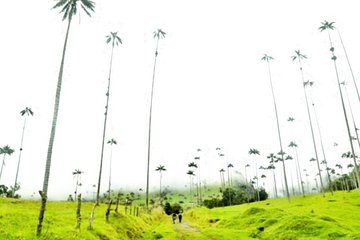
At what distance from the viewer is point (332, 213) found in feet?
195

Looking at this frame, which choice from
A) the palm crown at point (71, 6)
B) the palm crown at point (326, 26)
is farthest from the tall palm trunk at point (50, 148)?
the palm crown at point (326, 26)

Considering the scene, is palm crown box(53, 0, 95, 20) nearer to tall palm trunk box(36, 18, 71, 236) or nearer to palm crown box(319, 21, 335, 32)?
tall palm trunk box(36, 18, 71, 236)

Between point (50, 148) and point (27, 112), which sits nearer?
point (50, 148)

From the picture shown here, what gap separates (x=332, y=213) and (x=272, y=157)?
7898 centimetres

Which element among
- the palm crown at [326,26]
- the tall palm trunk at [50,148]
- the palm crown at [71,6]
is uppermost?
the palm crown at [326,26]

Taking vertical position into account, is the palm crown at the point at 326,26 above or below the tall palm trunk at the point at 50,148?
above

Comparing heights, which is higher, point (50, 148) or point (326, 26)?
point (326, 26)

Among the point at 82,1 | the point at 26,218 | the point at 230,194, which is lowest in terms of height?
the point at 26,218

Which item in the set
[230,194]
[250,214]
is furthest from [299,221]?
[230,194]

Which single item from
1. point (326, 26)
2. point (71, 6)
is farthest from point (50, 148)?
point (326, 26)

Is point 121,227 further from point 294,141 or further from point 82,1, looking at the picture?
point 294,141

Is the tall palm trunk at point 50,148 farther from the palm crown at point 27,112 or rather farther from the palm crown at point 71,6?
the palm crown at point 27,112

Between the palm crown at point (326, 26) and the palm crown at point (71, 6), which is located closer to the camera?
the palm crown at point (71, 6)

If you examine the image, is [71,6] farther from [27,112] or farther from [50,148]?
[27,112]
